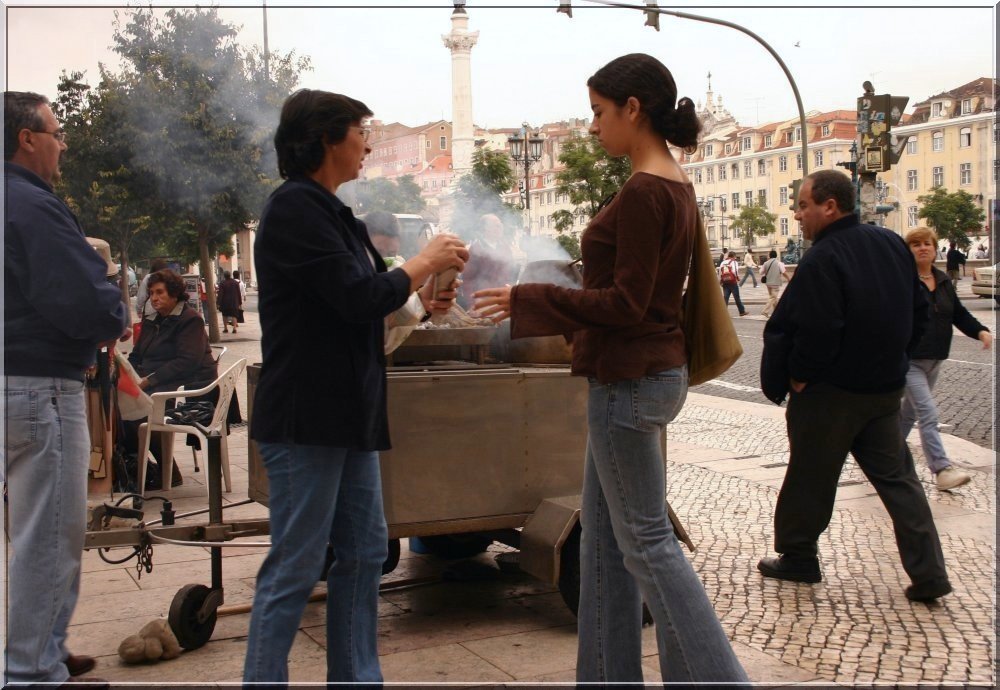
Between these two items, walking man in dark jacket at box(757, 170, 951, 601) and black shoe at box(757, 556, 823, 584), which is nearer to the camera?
walking man in dark jacket at box(757, 170, 951, 601)

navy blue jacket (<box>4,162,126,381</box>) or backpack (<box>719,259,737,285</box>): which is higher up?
backpack (<box>719,259,737,285</box>)

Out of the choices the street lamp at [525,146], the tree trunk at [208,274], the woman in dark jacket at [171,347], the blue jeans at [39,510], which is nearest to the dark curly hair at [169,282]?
the woman in dark jacket at [171,347]

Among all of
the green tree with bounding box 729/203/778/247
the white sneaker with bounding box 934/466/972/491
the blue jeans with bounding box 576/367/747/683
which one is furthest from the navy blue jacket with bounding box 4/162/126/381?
the green tree with bounding box 729/203/778/247

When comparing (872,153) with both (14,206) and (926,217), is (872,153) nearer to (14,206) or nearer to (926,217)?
(14,206)

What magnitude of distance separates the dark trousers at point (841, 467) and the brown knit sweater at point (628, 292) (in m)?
1.87

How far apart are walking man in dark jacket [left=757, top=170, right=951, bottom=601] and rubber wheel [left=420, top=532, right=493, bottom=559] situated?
1382 mm

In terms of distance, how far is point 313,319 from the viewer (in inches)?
107

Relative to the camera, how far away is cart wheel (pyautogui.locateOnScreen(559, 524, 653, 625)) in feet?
12.8

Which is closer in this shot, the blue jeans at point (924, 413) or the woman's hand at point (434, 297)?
the woman's hand at point (434, 297)

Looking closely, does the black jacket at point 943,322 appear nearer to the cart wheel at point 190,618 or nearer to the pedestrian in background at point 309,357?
the cart wheel at point 190,618

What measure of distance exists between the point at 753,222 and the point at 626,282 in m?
86.9

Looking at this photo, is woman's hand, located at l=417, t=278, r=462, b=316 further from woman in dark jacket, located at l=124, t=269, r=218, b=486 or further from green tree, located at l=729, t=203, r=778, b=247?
green tree, located at l=729, t=203, r=778, b=247

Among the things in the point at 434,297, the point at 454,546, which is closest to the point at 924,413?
the point at 454,546

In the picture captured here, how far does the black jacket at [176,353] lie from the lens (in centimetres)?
709
